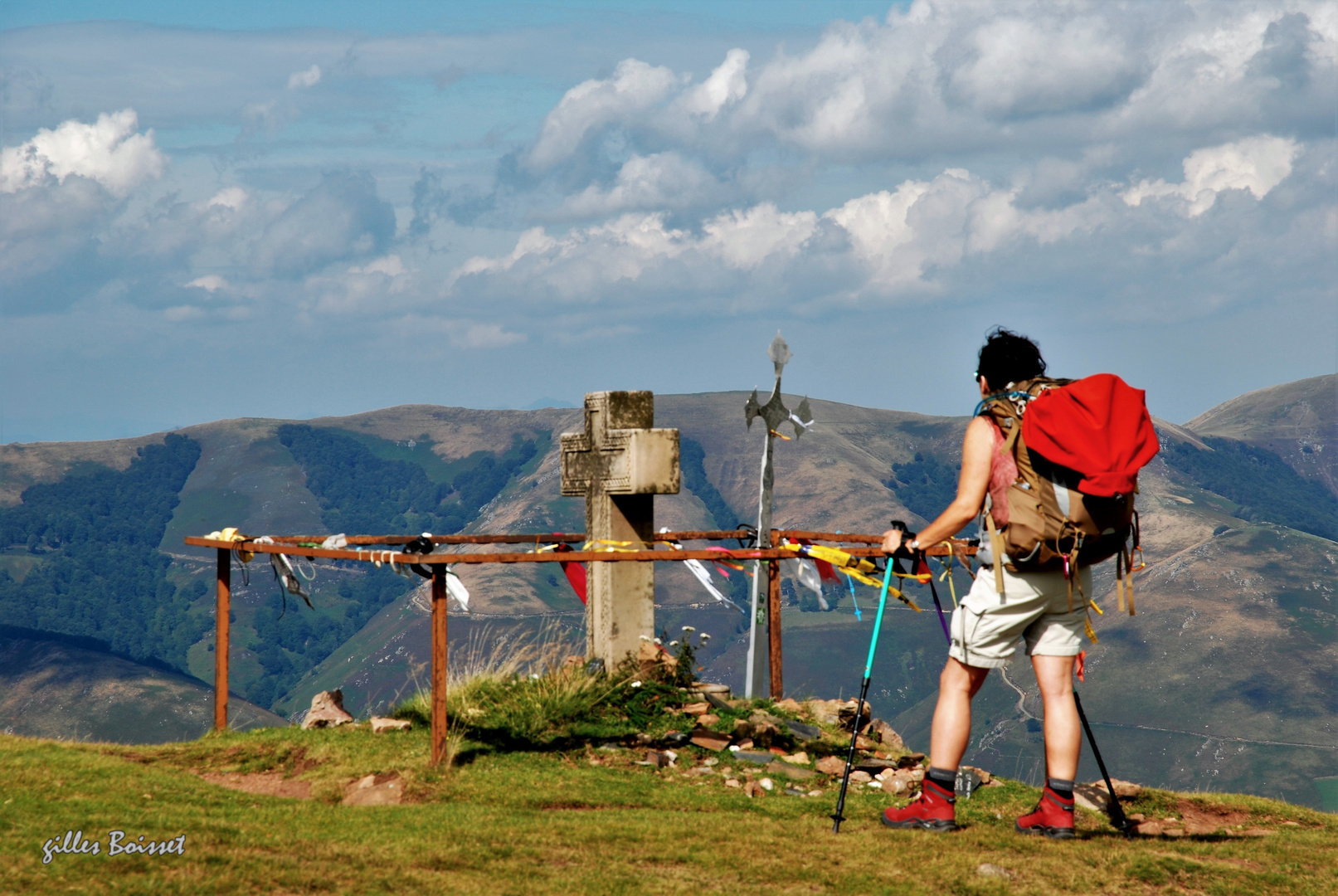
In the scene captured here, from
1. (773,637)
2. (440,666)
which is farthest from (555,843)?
(773,637)

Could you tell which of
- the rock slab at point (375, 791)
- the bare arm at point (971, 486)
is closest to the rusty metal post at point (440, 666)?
the rock slab at point (375, 791)

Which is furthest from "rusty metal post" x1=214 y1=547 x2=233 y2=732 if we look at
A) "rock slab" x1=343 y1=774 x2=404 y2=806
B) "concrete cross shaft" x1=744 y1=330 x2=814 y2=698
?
"concrete cross shaft" x1=744 y1=330 x2=814 y2=698

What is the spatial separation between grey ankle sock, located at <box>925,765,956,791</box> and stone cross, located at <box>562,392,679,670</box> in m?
5.39

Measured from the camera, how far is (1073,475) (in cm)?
638

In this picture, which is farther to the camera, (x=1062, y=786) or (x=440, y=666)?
(x=440, y=666)

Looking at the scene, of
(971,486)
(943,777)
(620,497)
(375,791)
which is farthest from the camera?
(620,497)

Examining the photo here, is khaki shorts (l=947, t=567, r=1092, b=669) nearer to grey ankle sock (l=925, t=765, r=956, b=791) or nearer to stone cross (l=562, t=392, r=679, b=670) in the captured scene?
grey ankle sock (l=925, t=765, r=956, b=791)

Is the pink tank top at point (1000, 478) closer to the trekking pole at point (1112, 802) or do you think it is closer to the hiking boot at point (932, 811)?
the trekking pole at point (1112, 802)

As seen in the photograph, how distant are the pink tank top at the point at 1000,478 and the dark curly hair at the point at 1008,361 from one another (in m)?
0.50

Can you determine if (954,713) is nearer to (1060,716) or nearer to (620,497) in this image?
(1060,716)

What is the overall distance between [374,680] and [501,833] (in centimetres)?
17669

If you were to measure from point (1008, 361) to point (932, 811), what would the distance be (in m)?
2.61

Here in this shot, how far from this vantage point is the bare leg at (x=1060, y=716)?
6688 millimetres

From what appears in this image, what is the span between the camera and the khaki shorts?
6590 mm
